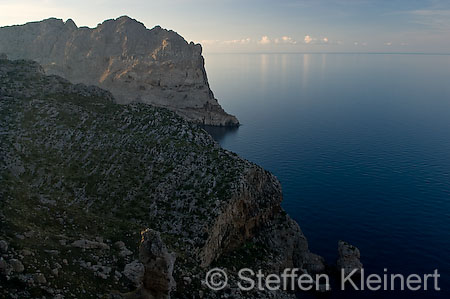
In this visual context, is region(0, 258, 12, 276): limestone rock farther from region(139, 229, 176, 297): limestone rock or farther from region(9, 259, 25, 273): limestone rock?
region(139, 229, 176, 297): limestone rock

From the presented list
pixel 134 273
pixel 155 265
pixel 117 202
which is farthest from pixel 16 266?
pixel 117 202

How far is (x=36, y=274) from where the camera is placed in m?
21.2

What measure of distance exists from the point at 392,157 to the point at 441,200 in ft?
101

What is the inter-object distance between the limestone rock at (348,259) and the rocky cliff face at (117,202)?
13.0 feet

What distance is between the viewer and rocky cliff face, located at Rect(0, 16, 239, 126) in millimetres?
168375

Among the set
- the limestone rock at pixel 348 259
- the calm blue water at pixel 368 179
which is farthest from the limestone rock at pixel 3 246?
the limestone rock at pixel 348 259

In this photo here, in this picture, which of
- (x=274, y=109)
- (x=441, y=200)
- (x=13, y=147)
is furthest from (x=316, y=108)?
(x=13, y=147)

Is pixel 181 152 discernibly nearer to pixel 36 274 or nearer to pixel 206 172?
pixel 206 172

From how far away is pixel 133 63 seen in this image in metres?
174

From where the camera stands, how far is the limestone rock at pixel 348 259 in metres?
54.8

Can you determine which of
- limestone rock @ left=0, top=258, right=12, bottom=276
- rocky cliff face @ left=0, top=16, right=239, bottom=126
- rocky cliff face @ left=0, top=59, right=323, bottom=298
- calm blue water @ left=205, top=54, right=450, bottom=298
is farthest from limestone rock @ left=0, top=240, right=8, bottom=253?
rocky cliff face @ left=0, top=16, right=239, bottom=126

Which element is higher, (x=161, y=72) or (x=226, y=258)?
(x=161, y=72)
